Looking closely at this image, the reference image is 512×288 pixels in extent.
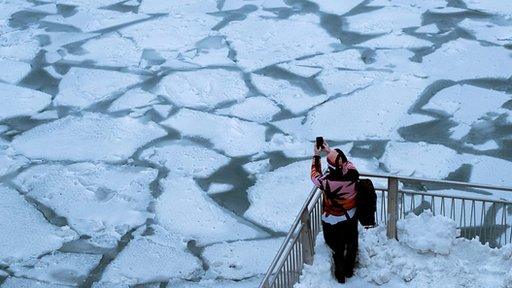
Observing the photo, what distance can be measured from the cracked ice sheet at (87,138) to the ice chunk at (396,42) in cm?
323

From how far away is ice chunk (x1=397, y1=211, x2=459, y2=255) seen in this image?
4.73 m

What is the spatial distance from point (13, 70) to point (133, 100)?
7.18 ft

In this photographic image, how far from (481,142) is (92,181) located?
390cm

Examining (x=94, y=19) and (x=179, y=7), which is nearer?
(x=94, y=19)

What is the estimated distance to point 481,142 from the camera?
6.92m

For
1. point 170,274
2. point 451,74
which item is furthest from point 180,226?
point 451,74

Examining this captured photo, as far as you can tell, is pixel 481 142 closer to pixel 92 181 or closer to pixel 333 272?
pixel 333 272

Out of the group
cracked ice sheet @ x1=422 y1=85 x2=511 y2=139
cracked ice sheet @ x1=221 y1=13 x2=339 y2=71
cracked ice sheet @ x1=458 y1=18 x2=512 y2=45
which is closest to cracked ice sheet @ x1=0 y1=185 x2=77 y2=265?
cracked ice sheet @ x1=221 y1=13 x2=339 y2=71

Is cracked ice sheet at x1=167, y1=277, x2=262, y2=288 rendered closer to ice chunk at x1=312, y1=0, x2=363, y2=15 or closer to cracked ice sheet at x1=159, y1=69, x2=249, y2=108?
cracked ice sheet at x1=159, y1=69, x2=249, y2=108

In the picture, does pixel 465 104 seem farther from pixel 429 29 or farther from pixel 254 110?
pixel 254 110

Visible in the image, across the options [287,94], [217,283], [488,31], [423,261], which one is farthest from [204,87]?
[423,261]

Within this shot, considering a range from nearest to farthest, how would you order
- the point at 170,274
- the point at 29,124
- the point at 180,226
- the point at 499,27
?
1. the point at 170,274
2. the point at 180,226
3. the point at 29,124
4. the point at 499,27

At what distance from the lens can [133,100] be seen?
8.41 meters

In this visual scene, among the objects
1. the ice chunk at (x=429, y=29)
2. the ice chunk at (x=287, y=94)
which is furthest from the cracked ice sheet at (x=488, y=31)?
the ice chunk at (x=287, y=94)
